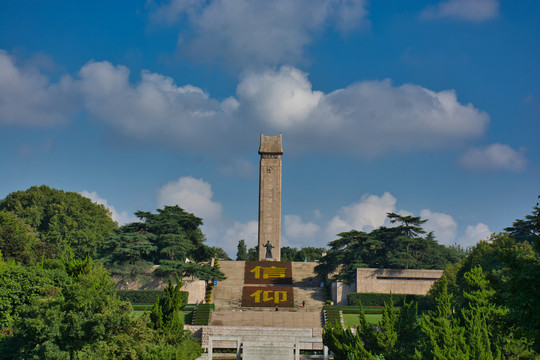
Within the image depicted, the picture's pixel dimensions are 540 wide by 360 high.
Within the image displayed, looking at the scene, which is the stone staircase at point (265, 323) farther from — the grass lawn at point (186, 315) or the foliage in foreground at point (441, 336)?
the foliage in foreground at point (441, 336)

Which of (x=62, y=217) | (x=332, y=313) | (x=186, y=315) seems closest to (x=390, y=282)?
(x=332, y=313)

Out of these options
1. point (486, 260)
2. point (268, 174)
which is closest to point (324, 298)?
point (486, 260)

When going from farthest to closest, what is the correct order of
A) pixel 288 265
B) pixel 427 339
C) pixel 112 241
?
pixel 288 265 → pixel 112 241 → pixel 427 339

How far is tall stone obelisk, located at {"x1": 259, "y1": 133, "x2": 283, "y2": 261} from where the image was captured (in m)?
63.3

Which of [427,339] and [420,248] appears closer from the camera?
[427,339]

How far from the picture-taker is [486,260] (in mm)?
38844

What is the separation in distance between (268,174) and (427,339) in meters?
43.7

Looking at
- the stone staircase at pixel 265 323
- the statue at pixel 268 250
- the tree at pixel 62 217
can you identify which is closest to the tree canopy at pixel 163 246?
the stone staircase at pixel 265 323

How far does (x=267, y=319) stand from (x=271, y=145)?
29.4 meters

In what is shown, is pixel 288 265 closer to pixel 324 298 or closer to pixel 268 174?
pixel 324 298

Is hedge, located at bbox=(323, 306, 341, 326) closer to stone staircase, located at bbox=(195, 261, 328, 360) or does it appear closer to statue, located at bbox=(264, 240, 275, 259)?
stone staircase, located at bbox=(195, 261, 328, 360)

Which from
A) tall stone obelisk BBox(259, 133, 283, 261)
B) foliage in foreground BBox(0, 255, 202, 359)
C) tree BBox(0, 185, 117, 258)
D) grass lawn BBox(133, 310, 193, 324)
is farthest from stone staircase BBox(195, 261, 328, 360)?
tree BBox(0, 185, 117, 258)

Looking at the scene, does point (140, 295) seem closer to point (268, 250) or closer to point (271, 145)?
point (268, 250)

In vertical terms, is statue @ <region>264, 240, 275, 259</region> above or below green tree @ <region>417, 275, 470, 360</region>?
above
